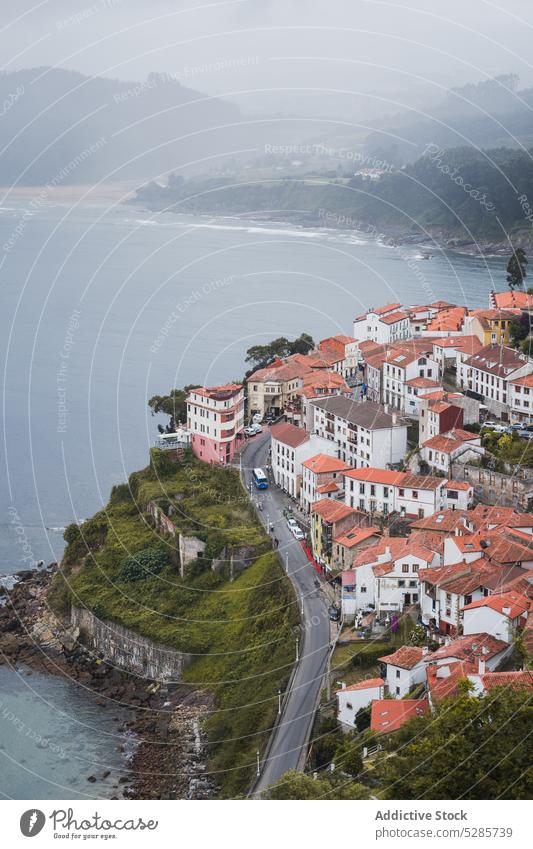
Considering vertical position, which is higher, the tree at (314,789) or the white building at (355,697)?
the tree at (314,789)

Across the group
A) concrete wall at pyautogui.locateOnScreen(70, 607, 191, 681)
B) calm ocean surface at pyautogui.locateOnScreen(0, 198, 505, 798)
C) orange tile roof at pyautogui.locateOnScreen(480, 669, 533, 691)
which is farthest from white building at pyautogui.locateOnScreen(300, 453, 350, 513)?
orange tile roof at pyautogui.locateOnScreen(480, 669, 533, 691)

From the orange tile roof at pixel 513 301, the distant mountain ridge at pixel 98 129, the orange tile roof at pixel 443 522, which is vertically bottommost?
the orange tile roof at pixel 443 522

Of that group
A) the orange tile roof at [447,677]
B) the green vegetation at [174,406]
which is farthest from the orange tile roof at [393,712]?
the green vegetation at [174,406]

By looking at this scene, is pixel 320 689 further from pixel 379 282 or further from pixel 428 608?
Result: pixel 379 282

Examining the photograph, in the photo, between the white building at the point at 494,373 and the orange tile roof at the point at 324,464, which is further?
the white building at the point at 494,373

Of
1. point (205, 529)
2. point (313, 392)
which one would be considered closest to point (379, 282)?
point (313, 392)

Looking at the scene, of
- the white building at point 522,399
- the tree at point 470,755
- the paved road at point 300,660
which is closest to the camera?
the tree at point 470,755

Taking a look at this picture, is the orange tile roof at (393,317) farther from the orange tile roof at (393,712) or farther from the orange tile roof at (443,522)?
the orange tile roof at (393,712)
